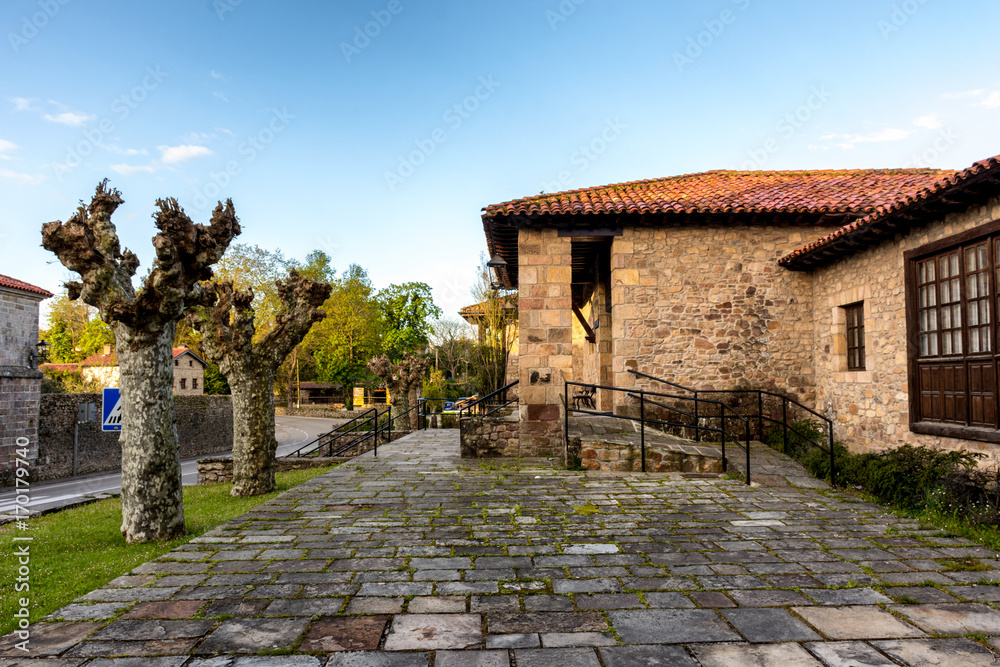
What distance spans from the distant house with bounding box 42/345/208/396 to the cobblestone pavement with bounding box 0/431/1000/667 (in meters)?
26.3

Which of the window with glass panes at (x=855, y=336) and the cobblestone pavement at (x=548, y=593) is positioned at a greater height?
the window with glass panes at (x=855, y=336)

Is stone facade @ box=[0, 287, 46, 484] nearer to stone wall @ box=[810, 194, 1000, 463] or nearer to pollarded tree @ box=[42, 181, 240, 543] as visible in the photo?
pollarded tree @ box=[42, 181, 240, 543]

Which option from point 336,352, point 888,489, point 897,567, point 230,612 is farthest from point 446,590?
point 336,352

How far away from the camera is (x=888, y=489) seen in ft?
21.0

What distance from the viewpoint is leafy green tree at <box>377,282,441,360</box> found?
46.1m

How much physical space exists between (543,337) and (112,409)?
6633mm

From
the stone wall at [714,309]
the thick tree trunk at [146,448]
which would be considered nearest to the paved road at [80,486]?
the thick tree trunk at [146,448]

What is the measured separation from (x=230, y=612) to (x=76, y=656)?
30.1 inches

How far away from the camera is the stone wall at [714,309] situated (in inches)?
416

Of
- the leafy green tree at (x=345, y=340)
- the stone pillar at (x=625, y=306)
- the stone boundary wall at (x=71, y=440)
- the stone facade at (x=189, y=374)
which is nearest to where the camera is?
the stone pillar at (x=625, y=306)

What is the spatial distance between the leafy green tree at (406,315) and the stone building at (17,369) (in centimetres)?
2844

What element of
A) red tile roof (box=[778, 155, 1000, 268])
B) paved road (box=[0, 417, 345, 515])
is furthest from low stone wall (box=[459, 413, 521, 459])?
paved road (box=[0, 417, 345, 515])

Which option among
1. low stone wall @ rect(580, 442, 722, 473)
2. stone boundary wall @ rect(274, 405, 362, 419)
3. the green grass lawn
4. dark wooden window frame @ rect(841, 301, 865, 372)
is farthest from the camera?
stone boundary wall @ rect(274, 405, 362, 419)

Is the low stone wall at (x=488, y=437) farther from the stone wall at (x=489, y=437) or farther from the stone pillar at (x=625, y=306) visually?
the stone pillar at (x=625, y=306)
